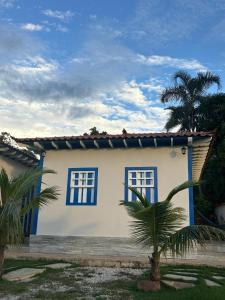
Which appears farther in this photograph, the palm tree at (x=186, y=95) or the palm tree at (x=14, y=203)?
the palm tree at (x=186, y=95)

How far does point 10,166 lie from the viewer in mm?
13969

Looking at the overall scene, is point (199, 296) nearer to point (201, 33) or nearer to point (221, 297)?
point (221, 297)

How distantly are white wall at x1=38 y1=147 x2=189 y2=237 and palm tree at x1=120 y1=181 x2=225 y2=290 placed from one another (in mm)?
4364

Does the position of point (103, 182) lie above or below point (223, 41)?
below

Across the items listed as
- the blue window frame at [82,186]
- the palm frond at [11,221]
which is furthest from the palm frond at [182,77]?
the palm frond at [11,221]

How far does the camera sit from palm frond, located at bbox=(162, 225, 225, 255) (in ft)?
19.4

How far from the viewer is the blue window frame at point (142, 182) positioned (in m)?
10.9

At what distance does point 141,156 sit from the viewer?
1132 centimetres

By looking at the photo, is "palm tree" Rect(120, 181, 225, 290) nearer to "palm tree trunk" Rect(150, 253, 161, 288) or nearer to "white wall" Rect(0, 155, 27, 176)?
"palm tree trunk" Rect(150, 253, 161, 288)

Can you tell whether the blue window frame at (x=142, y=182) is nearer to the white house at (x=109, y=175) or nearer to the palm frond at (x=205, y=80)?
the white house at (x=109, y=175)

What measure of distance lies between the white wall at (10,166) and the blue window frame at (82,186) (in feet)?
11.4

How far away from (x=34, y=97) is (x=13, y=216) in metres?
11.6

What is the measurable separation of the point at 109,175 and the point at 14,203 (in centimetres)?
530

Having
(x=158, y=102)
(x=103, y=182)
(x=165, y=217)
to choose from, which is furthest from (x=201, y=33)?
(x=158, y=102)
